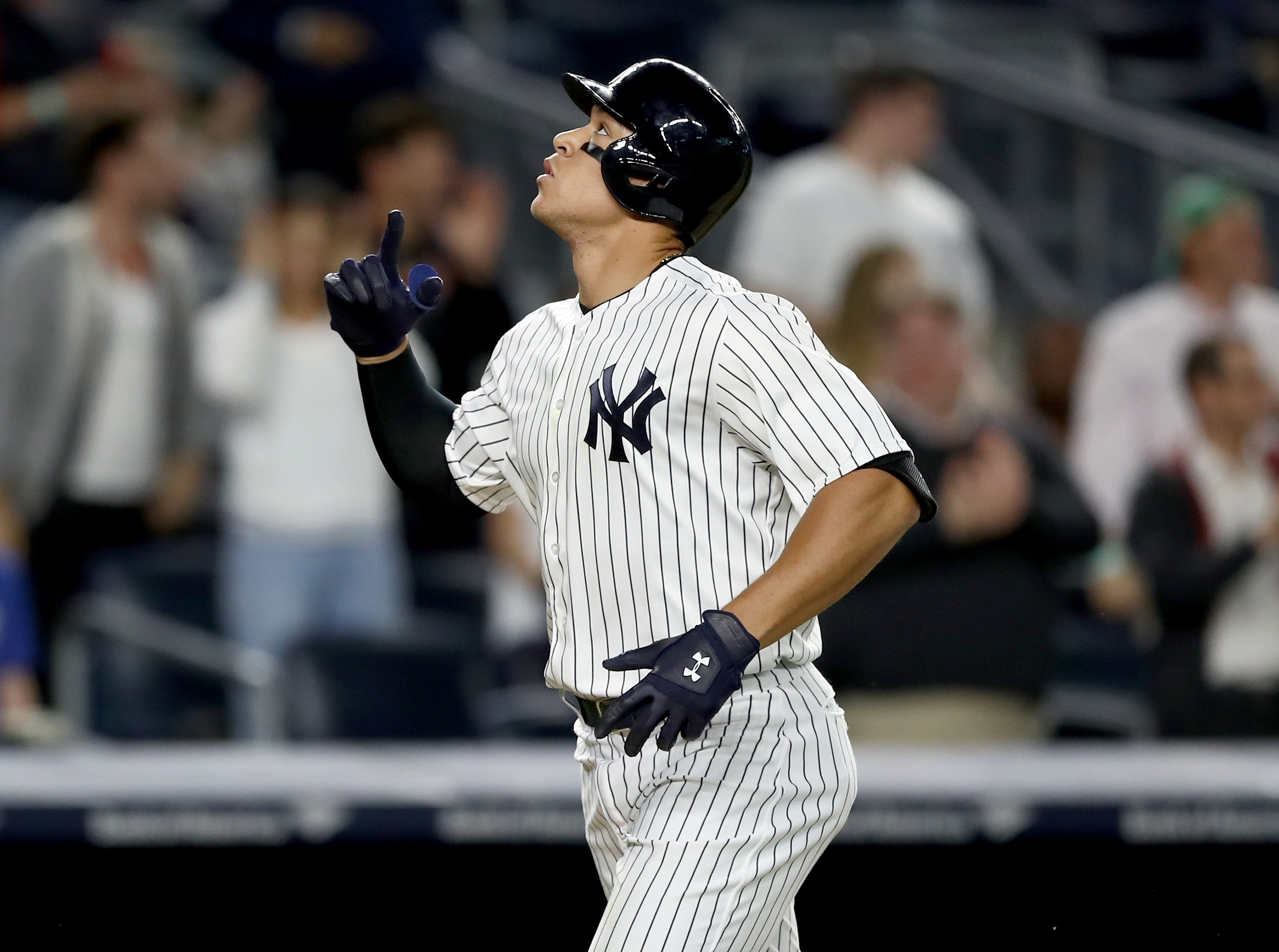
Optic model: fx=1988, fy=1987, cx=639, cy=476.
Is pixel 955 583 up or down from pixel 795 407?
down

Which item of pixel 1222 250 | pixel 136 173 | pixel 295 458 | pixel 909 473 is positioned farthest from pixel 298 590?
pixel 909 473

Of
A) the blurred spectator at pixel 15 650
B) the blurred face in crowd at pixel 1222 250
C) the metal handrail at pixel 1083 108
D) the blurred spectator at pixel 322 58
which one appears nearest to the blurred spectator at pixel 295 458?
the blurred spectator at pixel 15 650

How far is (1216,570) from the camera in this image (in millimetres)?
A: 5043

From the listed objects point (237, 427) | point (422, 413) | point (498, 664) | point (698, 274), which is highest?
point (698, 274)

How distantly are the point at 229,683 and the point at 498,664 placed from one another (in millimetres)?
724

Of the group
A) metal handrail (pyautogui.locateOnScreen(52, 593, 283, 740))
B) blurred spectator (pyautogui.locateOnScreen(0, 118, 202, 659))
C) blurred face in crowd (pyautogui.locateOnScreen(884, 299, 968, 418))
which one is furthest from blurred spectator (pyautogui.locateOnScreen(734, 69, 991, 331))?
metal handrail (pyautogui.locateOnScreen(52, 593, 283, 740))

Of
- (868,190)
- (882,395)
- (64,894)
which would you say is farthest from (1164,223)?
(64,894)

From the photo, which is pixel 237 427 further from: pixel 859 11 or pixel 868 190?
pixel 859 11

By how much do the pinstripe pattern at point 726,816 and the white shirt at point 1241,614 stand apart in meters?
2.77

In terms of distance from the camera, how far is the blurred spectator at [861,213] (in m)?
6.03

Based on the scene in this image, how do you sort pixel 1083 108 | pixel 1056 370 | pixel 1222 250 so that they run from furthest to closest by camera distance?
pixel 1083 108 < pixel 1056 370 < pixel 1222 250

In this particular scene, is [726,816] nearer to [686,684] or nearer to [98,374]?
[686,684]

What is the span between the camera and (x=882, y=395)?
4855mm

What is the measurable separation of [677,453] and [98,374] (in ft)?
11.1
